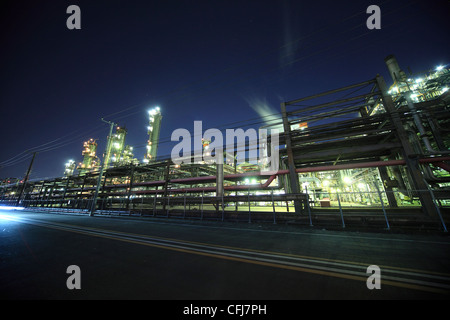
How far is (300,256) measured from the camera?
4.14m

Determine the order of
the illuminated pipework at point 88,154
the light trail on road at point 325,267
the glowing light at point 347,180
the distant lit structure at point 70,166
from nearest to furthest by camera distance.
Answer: the light trail on road at point 325,267 < the glowing light at point 347,180 < the illuminated pipework at point 88,154 < the distant lit structure at point 70,166

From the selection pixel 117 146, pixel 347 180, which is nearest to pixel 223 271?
pixel 347 180

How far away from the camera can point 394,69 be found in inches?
809

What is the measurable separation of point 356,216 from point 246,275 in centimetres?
868

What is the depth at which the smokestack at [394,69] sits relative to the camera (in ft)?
65.7

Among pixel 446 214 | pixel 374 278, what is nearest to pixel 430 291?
pixel 374 278

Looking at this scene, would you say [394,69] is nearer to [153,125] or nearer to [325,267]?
[325,267]

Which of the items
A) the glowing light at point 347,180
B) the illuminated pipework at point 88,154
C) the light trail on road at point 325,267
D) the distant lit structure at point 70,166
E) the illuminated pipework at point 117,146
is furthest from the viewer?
the distant lit structure at point 70,166

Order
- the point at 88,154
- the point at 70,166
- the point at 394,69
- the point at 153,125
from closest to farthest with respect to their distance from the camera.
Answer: the point at 394,69 → the point at 153,125 → the point at 88,154 → the point at 70,166

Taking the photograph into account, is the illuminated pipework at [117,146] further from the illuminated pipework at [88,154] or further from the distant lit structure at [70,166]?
the distant lit structure at [70,166]

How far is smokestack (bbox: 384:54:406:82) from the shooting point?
65.7 feet

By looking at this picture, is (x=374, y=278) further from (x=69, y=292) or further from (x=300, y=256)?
(x=69, y=292)

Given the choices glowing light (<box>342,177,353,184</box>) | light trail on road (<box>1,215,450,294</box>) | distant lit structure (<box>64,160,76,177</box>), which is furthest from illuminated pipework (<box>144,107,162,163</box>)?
distant lit structure (<box>64,160,76,177</box>)

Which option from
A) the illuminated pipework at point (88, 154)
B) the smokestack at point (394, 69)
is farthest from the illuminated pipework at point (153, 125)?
the smokestack at point (394, 69)
